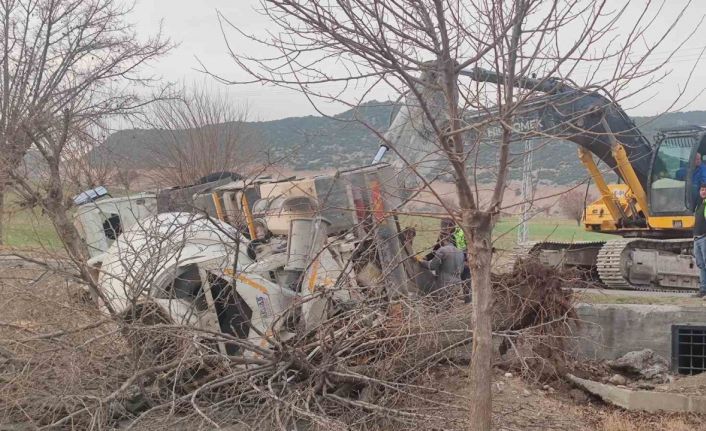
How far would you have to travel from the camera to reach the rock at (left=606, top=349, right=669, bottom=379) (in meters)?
8.40

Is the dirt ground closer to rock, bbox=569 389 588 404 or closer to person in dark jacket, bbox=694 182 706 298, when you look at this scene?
rock, bbox=569 389 588 404

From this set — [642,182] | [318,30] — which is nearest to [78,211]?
[318,30]

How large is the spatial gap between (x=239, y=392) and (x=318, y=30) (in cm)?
332

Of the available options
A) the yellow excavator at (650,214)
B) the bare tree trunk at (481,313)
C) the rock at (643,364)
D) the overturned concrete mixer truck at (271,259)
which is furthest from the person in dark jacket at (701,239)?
the bare tree trunk at (481,313)

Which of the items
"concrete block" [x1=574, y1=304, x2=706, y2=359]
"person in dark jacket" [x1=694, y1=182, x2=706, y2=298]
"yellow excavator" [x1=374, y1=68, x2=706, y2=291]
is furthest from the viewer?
"yellow excavator" [x1=374, y1=68, x2=706, y2=291]

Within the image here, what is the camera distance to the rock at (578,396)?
7.57m

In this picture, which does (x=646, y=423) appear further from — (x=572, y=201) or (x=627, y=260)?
(x=627, y=260)

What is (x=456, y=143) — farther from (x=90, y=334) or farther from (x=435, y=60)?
(x=90, y=334)

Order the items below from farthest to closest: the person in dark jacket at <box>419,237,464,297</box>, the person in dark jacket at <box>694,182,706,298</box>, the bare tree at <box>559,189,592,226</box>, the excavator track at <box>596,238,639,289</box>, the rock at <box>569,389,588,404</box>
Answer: the excavator track at <box>596,238,639,289</box>
the person in dark jacket at <box>694,182,706,298</box>
the person in dark jacket at <box>419,237,464,297</box>
the rock at <box>569,389,588,404</box>
the bare tree at <box>559,189,592,226</box>

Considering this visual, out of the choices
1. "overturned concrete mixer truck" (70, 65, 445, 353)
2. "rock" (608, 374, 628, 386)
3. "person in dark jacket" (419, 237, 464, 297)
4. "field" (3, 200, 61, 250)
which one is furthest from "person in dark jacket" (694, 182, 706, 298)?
"field" (3, 200, 61, 250)

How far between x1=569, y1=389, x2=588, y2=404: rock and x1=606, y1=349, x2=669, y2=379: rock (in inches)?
43.0

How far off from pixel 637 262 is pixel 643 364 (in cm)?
411

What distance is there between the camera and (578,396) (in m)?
7.64

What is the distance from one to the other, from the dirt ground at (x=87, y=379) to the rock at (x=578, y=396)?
0.42 meters
